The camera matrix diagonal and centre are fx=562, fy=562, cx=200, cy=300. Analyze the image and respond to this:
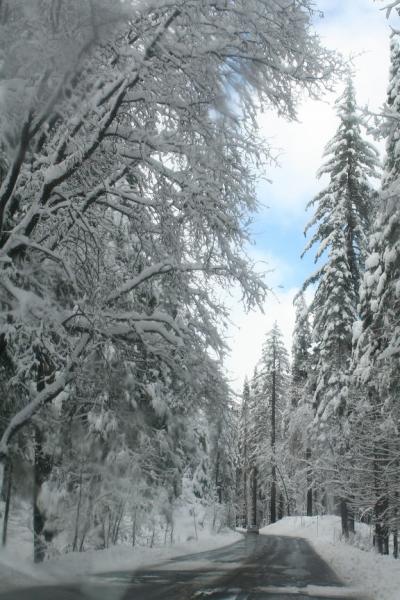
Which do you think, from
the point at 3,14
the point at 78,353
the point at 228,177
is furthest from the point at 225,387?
the point at 3,14

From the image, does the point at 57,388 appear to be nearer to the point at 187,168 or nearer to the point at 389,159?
the point at 187,168

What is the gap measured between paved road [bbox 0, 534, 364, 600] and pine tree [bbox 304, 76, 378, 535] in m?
8.09

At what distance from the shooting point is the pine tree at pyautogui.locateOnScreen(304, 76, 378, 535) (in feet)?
76.2

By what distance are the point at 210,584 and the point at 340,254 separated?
15.4 meters

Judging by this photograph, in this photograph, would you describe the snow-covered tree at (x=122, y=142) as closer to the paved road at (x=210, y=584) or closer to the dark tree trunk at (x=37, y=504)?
the dark tree trunk at (x=37, y=504)

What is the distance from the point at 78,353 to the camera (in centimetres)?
742

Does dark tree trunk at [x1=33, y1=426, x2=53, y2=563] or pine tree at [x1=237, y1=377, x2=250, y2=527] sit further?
pine tree at [x1=237, y1=377, x2=250, y2=527]

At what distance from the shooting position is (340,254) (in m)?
23.4

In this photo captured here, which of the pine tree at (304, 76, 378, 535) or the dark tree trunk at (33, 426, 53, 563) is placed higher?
the pine tree at (304, 76, 378, 535)

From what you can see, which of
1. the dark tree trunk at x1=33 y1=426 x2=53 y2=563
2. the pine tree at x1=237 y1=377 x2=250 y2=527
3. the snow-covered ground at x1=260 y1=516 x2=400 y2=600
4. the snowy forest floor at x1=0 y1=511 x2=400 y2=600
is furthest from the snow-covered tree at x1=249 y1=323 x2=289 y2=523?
the dark tree trunk at x1=33 y1=426 x2=53 y2=563

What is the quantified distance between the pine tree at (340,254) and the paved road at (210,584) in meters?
8.09

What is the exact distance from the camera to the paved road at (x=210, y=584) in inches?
359

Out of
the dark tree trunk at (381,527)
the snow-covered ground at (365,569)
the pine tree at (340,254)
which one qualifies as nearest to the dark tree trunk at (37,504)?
the snow-covered ground at (365,569)

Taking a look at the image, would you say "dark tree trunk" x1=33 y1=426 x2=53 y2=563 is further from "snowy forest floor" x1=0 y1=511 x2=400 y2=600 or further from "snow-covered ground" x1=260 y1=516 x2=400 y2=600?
"snow-covered ground" x1=260 y1=516 x2=400 y2=600
